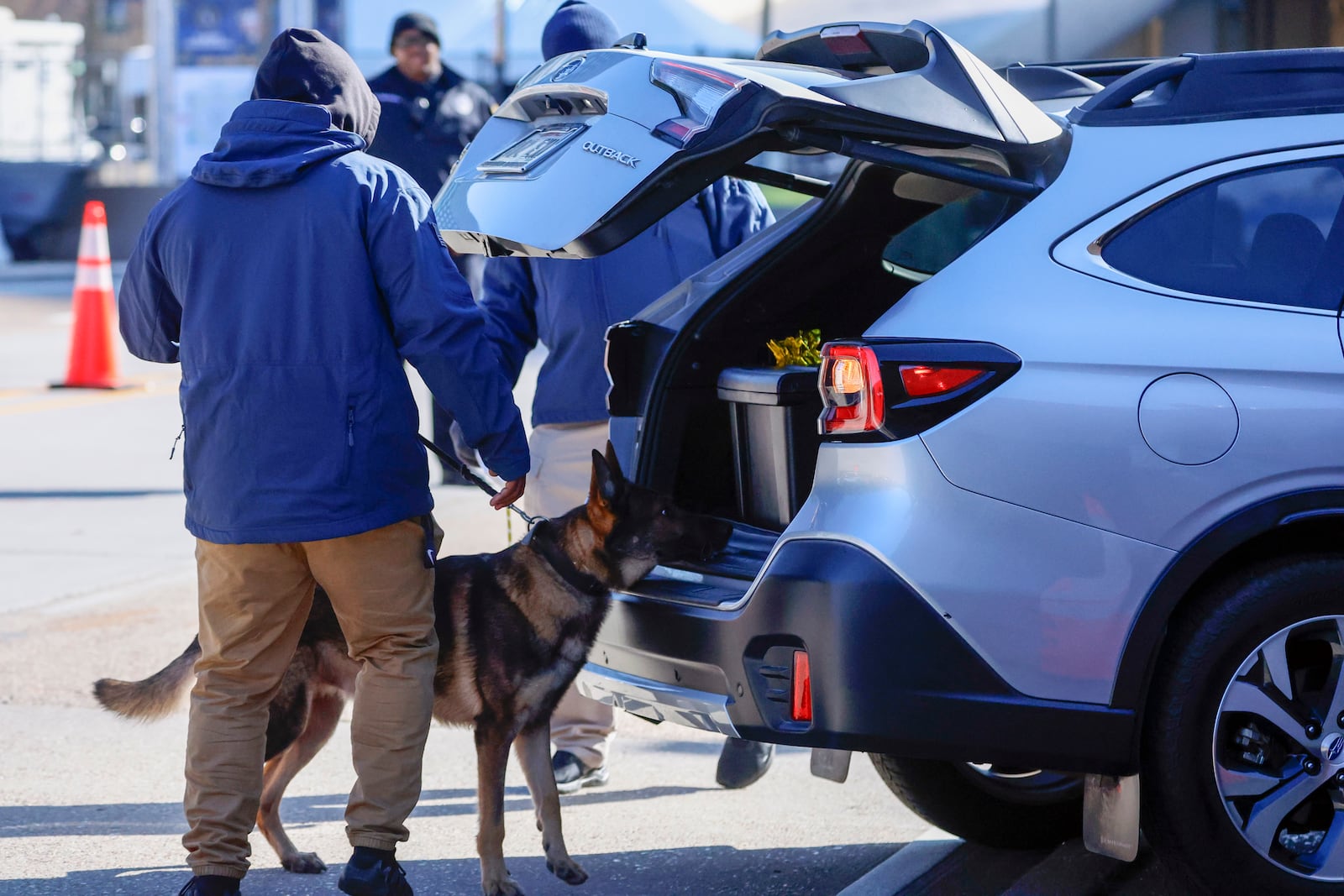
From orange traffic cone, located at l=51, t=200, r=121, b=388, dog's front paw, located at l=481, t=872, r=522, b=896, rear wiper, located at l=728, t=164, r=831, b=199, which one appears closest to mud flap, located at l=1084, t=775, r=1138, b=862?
dog's front paw, located at l=481, t=872, r=522, b=896

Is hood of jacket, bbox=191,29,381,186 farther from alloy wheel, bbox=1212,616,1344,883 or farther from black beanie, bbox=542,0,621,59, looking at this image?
alloy wheel, bbox=1212,616,1344,883

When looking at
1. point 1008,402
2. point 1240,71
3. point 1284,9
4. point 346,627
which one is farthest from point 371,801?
point 1284,9

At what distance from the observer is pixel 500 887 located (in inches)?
152

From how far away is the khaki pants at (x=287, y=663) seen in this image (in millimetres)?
3514

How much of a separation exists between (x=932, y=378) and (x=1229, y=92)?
0.93 metres

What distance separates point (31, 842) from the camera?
4.13 metres

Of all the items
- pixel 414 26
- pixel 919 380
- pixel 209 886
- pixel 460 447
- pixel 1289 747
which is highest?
pixel 414 26

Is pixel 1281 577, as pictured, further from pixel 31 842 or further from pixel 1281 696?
pixel 31 842

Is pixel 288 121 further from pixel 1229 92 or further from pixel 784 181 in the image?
pixel 1229 92

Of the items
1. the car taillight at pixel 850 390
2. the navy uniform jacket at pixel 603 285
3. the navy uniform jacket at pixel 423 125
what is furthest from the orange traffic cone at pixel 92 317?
the car taillight at pixel 850 390

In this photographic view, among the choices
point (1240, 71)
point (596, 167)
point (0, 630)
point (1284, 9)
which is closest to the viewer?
point (596, 167)

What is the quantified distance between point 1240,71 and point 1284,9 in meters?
15.0

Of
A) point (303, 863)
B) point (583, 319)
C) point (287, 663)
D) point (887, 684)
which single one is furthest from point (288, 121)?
point (303, 863)

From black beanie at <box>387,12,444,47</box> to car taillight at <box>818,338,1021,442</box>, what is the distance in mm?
5355
